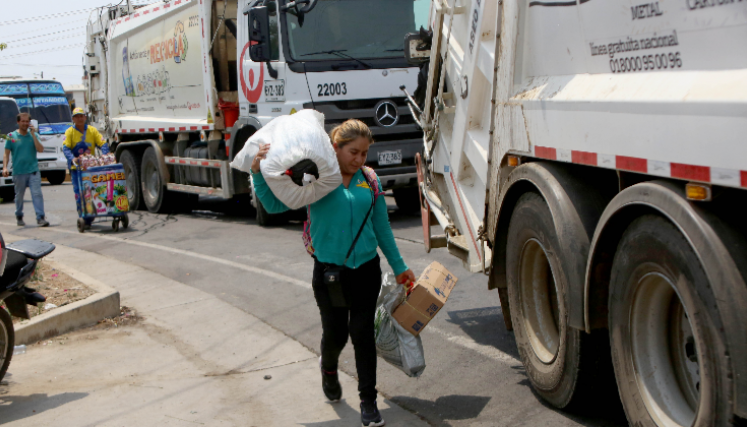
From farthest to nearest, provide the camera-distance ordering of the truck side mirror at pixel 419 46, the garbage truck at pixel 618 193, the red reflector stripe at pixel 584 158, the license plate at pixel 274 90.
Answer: the license plate at pixel 274 90 < the truck side mirror at pixel 419 46 < the red reflector stripe at pixel 584 158 < the garbage truck at pixel 618 193

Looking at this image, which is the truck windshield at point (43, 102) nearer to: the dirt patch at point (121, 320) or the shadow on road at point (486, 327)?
the dirt patch at point (121, 320)

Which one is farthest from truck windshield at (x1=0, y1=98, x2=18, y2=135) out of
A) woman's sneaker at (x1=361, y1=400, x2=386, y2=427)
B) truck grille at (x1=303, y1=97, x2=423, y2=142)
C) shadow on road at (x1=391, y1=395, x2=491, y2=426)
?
woman's sneaker at (x1=361, y1=400, x2=386, y2=427)

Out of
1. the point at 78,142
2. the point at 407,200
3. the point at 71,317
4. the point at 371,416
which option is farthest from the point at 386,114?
the point at 371,416

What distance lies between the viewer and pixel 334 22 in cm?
991

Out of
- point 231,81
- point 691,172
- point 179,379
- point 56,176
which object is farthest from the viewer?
point 56,176

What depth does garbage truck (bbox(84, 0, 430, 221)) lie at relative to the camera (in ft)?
32.4

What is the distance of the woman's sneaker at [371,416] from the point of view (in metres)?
3.91

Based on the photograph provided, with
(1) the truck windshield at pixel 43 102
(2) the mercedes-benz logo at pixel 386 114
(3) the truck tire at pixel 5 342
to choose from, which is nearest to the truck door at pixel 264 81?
(2) the mercedes-benz logo at pixel 386 114

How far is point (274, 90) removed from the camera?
1014 cm

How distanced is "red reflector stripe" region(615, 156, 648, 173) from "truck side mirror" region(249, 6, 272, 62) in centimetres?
722

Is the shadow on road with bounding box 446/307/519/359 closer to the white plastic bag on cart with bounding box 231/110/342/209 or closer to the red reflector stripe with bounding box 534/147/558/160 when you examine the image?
the red reflector stripe with bounding box 534/147/558/160

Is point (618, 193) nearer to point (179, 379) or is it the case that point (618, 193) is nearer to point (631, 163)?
point (631, 163)

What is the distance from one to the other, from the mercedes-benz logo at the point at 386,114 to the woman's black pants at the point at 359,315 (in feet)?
20.3

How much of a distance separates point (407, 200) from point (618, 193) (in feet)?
28.8
